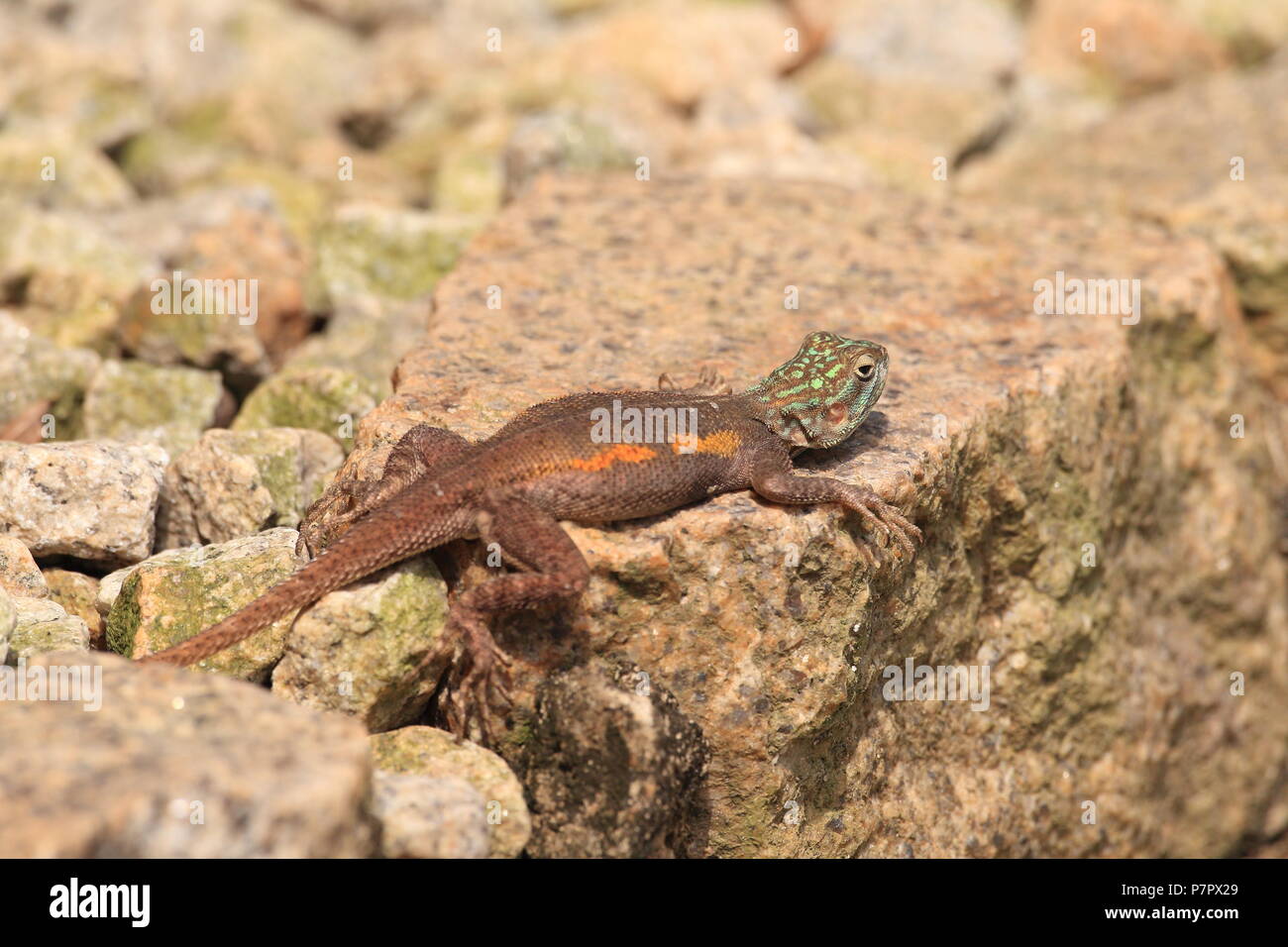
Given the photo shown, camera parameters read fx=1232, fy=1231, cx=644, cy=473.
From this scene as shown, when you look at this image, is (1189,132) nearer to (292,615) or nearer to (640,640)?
(640,640)

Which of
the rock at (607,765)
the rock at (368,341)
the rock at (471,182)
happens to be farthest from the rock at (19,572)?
the rock at (471,182)

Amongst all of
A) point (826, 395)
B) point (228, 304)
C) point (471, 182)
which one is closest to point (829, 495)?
point (826, 395)

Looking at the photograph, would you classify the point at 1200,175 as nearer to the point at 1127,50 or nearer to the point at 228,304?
the point at 1127,50

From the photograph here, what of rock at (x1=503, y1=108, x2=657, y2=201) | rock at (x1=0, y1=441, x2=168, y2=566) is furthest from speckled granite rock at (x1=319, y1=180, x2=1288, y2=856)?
rock at (x1=0, y1=441, x2=168, y2=566)

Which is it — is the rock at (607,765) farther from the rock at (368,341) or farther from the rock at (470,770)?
the rock at (368,341)

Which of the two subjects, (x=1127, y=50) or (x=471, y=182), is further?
(x=1127, y=50)

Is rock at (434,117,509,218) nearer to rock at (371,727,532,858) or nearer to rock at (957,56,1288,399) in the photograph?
rock at (957,56,1288,399)

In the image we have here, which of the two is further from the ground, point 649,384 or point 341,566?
point 649,384
